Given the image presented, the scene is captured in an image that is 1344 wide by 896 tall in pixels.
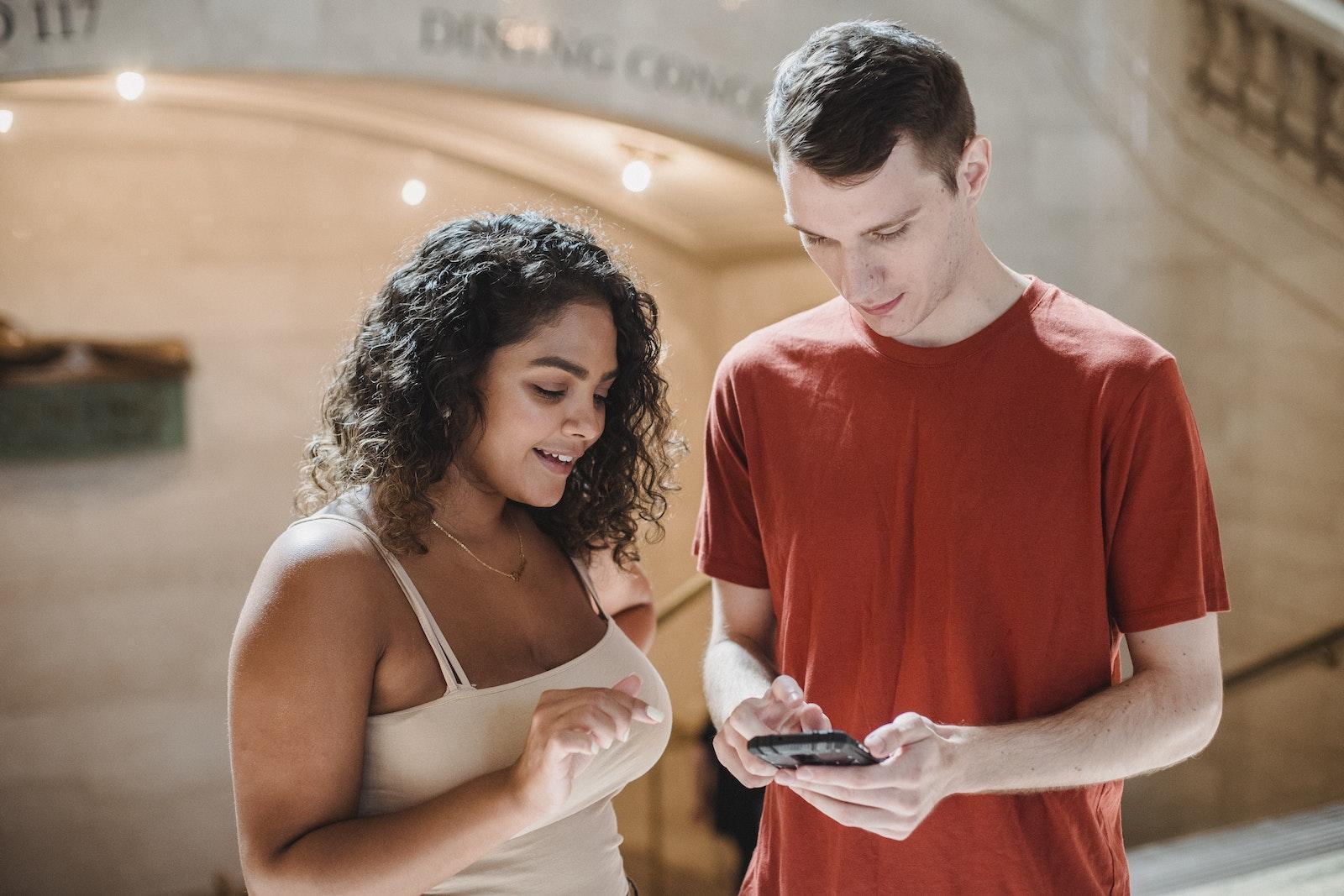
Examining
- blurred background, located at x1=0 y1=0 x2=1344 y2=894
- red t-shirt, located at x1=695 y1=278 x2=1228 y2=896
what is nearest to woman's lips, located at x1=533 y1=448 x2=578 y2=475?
red t-shirt, located at x1=695 y1=278 x2=1228 y2=896

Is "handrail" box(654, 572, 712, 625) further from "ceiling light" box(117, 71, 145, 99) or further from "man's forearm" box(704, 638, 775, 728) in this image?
"man's forearm" box(704, 638, 775, 728)

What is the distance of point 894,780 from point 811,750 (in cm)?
11

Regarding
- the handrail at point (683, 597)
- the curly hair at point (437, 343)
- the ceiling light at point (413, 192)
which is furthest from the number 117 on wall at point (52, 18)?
the handrail at point (683, 597)

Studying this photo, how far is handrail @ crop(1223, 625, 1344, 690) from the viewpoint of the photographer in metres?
5.81

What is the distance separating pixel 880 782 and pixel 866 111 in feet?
3.14

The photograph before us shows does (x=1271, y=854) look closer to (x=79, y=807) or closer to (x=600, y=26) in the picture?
(x=600, y=26)

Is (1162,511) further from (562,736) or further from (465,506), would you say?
(465,506)

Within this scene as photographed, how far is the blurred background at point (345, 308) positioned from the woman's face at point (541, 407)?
10.0 ft

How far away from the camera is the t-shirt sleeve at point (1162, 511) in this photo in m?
1.71

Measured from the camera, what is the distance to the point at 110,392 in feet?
18.7

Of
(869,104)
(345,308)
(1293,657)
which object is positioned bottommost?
(1293,657)

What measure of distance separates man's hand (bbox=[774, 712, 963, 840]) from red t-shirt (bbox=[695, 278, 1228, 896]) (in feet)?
0.99

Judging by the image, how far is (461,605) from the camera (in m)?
1.99

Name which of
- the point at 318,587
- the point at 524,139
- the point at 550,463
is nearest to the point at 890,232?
the point at 550,463
